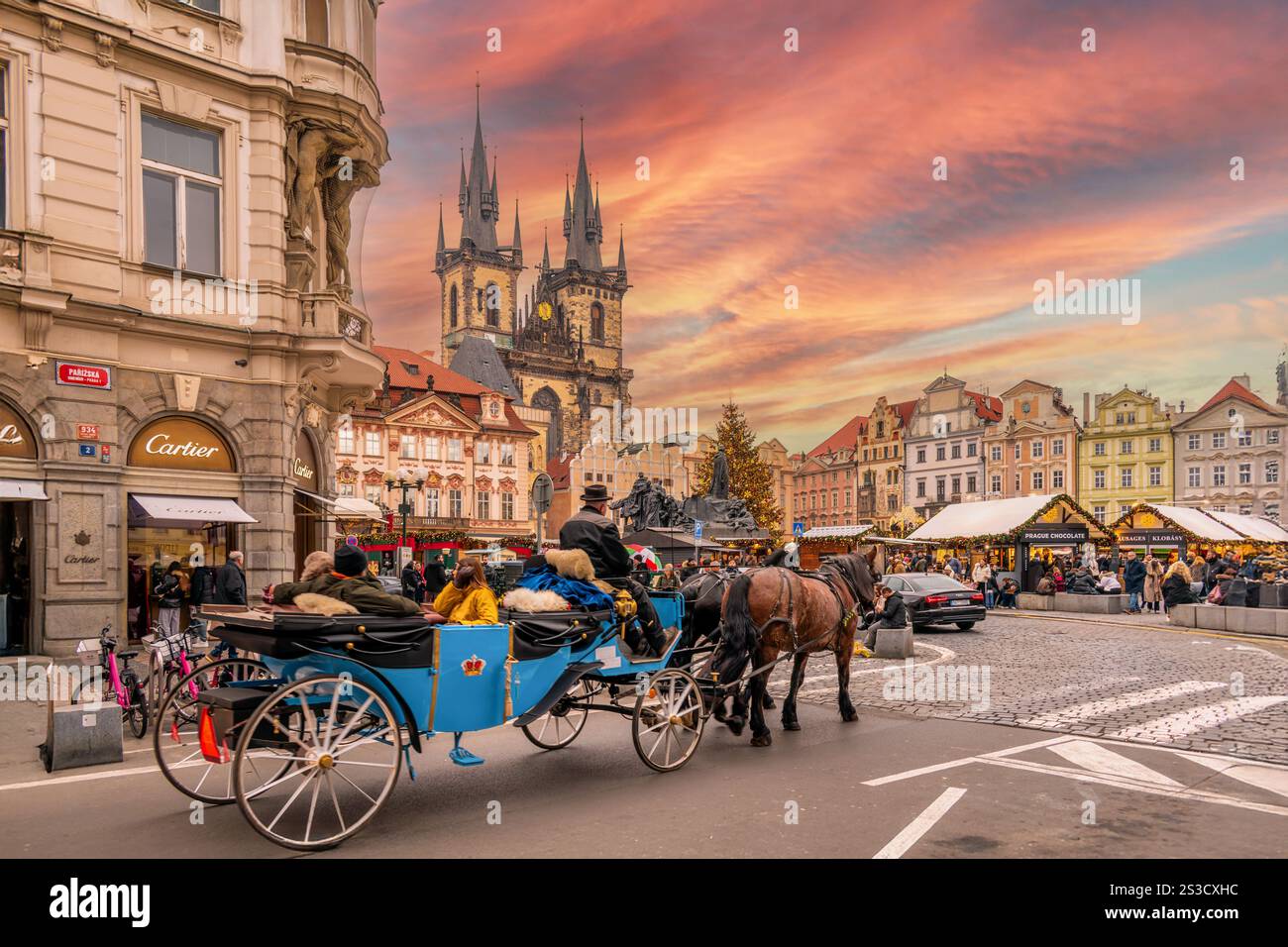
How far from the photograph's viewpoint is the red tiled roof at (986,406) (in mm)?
83000

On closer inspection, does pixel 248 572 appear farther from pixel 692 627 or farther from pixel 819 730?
pixel 819 730

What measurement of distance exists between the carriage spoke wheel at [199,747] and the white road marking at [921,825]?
3.68 m

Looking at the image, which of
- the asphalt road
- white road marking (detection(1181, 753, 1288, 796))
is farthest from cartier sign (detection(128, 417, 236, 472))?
white road marking (detection(1181, 753, 1288, 796))

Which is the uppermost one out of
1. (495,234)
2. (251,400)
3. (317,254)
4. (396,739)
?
(495,234)

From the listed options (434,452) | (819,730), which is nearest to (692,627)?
(819,730)

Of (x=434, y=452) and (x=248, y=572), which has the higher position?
(x=434, y=452)

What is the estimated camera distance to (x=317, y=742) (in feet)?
18.9

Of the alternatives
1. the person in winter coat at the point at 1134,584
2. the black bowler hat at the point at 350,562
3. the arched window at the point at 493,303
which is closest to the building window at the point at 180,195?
the black bowler hat at the point at 350,562

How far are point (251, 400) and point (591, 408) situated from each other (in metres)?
114

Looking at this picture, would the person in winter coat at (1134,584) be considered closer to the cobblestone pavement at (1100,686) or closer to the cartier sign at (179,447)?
the cobblestone pavement at (1100,686)

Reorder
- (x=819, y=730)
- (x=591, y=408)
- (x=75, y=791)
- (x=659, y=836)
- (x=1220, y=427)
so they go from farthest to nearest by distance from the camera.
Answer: (x=591, y=408)
(x=1220, y=427)
(x=819, y=730)
(x=75, y=791)
(x=659, y=836)

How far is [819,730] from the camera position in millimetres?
9492

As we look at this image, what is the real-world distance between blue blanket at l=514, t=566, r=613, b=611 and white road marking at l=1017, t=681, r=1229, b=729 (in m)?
4.90

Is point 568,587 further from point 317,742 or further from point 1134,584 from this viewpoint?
point 1134,584
